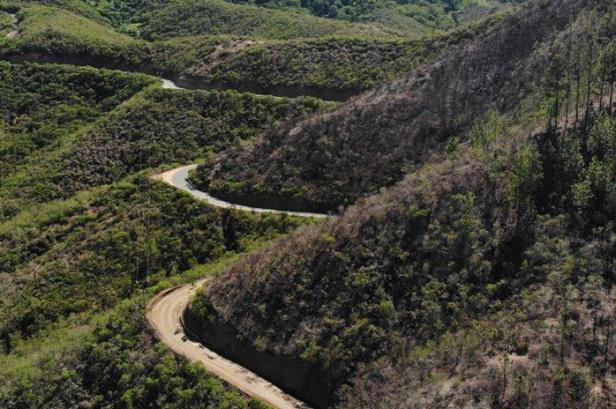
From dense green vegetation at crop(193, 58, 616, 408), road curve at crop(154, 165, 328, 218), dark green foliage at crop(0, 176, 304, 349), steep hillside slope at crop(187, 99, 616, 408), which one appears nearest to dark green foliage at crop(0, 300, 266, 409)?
steep hillside slope at crop(187, 99, 616, 408)

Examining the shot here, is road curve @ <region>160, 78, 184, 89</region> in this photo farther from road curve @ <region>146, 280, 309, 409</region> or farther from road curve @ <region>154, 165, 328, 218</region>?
road curve @ <region>146, 280, 309, 409</region>

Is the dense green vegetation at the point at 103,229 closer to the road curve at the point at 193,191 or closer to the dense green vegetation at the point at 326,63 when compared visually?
the road curve at the point at 193,191

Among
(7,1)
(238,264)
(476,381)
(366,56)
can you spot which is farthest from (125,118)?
(7,1)

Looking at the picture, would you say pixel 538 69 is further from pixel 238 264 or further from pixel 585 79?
pixel 238 264

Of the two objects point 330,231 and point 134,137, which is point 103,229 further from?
point 330,231

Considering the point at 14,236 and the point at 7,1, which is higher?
the point at 7,1

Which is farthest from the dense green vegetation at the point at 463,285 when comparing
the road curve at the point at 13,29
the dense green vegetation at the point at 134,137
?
the road curve at the point at 13,29
